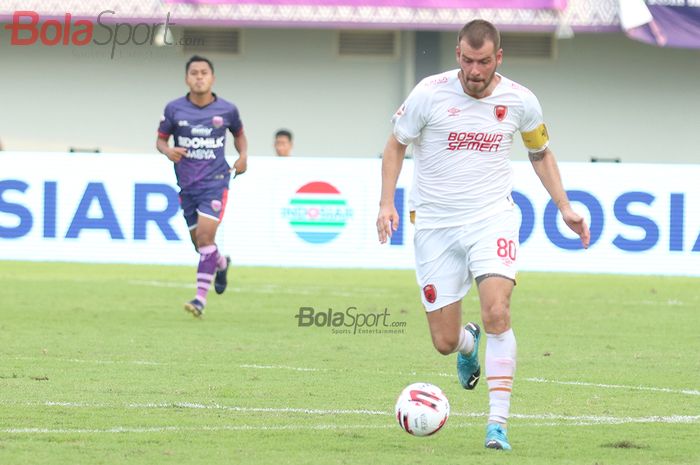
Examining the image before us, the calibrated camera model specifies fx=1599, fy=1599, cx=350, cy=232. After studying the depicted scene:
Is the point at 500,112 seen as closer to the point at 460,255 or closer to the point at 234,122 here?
the point at 460,255

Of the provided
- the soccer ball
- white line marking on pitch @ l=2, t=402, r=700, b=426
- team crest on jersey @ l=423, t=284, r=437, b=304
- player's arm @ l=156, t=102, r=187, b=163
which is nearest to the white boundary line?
white line marking on pitch @ l=2, t=402, r=700, b=426

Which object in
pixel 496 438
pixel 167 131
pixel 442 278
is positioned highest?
pixel 167 131

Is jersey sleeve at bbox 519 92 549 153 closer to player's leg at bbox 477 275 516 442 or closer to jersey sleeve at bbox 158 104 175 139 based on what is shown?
player's leg at bbox 477 275 516 442

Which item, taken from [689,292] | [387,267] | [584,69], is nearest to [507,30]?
[584,69]

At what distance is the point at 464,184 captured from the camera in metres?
8.09

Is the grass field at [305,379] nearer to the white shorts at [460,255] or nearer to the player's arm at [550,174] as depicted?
the white shorts at [460,255]

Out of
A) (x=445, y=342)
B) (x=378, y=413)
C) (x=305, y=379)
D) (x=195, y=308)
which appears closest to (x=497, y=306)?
(x=445, y=342)

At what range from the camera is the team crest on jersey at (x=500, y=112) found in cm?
802

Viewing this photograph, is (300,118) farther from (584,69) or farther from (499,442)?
(499,442)

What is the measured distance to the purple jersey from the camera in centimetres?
1442

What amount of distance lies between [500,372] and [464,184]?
39.6 inches

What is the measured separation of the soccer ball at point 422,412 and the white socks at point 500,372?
0.24 m

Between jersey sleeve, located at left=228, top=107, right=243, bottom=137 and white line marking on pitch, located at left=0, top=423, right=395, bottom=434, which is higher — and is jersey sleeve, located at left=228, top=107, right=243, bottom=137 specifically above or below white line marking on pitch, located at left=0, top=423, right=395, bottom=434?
above

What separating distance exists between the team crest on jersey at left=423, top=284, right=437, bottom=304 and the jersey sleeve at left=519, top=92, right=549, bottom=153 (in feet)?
2.88
